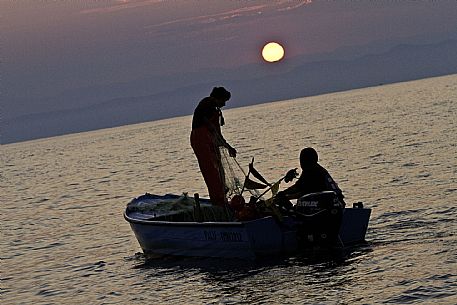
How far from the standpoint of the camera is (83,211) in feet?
121

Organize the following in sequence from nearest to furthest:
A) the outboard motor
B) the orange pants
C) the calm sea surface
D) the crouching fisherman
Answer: the calm sea surface < the outboard motor < the crouching fisherman < the orange pants

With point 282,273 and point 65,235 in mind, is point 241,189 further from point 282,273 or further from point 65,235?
point 65,235

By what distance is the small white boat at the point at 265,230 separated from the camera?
56.1 ft

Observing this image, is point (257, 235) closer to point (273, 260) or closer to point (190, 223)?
point (273, 260)

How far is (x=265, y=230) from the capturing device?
57.2 feet

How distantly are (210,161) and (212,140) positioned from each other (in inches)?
19.5

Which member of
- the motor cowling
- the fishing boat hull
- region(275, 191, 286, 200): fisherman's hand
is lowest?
the fishing boat hull

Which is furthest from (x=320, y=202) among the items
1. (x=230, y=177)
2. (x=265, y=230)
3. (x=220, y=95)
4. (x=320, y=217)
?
(x=220, y=95)

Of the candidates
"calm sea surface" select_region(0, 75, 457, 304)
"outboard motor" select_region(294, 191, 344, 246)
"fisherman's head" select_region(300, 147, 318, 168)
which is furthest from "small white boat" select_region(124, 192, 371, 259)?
"fisherman's head" select_region(300, 147, 318, 168)

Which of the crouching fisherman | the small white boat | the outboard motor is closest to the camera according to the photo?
the outboard motor

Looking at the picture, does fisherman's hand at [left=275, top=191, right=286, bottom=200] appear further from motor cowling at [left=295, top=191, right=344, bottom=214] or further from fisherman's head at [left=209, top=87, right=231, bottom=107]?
fisherman's head at [left=209, top=87, right=231, bottom=107]

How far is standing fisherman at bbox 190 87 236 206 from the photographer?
62.7 feet

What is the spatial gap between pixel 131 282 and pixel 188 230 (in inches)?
69.6

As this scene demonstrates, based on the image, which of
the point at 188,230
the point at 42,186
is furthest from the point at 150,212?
A: the point at 42,186
